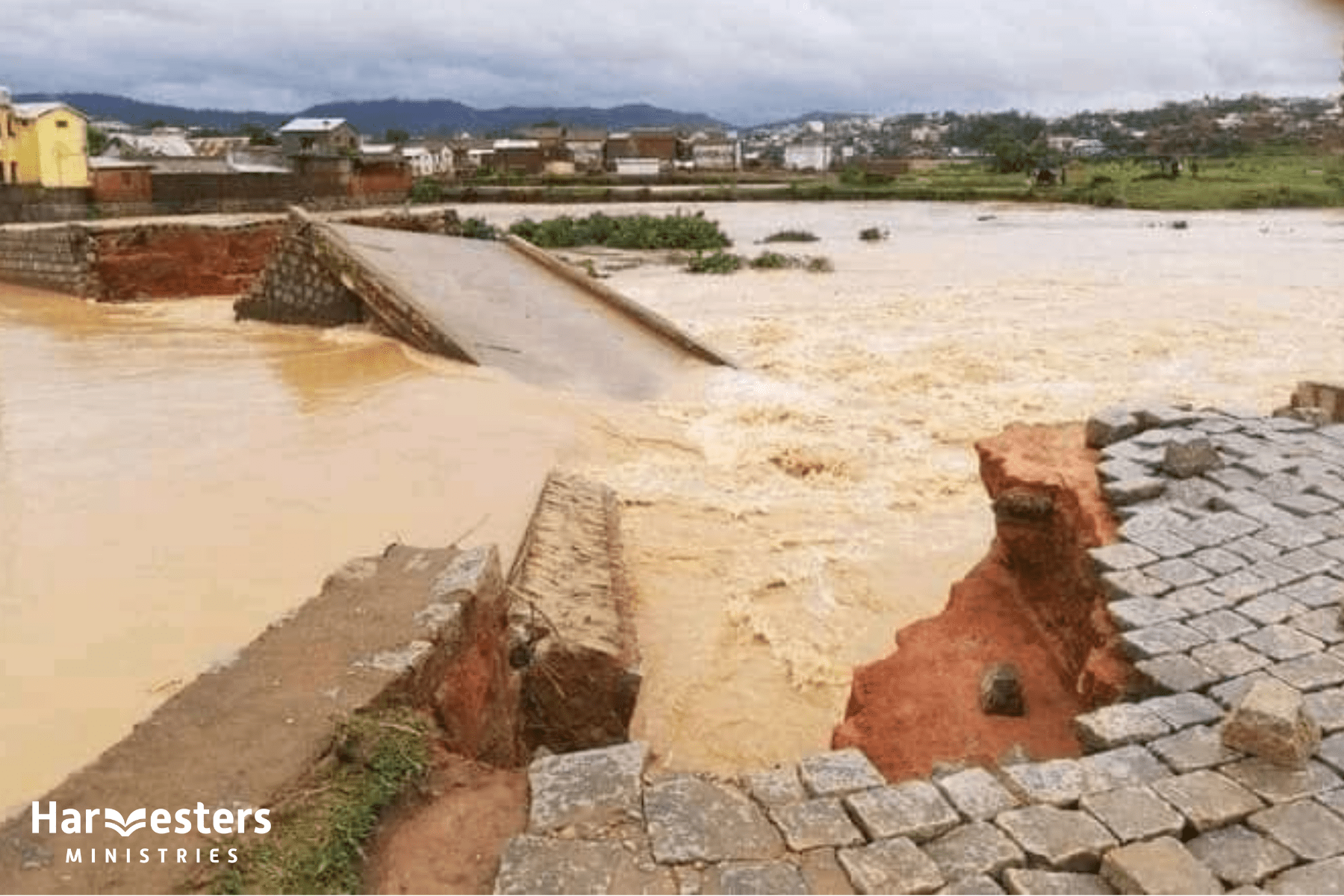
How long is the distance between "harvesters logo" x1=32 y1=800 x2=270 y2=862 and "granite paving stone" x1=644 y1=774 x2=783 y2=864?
3.58 ft

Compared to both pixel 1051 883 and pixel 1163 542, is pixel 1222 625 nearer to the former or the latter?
pixel 1163 542

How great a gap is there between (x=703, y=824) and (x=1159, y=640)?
195cm

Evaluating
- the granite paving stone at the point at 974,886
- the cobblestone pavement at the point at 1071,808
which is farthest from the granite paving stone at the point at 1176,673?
the granite paving stone at the point at 974,886

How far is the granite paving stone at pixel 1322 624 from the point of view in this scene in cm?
417

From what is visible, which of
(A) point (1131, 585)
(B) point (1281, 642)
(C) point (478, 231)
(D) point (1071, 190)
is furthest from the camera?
(D) point (1071, 190)

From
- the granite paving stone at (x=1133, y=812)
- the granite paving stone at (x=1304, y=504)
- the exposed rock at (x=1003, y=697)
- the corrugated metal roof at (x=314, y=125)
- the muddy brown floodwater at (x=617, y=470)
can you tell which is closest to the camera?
the granite paving stone at (x=1133, y=812)

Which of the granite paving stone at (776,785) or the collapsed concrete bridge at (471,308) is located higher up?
the collapsed concrete bridge at (471,308)

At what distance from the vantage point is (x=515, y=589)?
6.28m

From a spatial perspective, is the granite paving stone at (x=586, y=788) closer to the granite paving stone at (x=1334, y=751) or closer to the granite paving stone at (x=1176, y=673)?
the granite paving stone at (x=1176, y=673)

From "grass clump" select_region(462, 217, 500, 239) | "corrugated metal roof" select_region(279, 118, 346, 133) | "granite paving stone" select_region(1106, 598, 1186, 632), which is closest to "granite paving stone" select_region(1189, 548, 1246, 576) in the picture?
"granite paving stone" select_region(1106, 598, 1186, 632)

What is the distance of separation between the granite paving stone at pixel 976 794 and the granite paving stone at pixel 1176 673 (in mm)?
872

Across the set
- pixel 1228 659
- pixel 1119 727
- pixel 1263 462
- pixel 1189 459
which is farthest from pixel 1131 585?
pixel 1263 462

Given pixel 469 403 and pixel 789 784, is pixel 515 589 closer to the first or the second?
pixel 789 784

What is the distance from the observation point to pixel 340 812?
3.32 m
